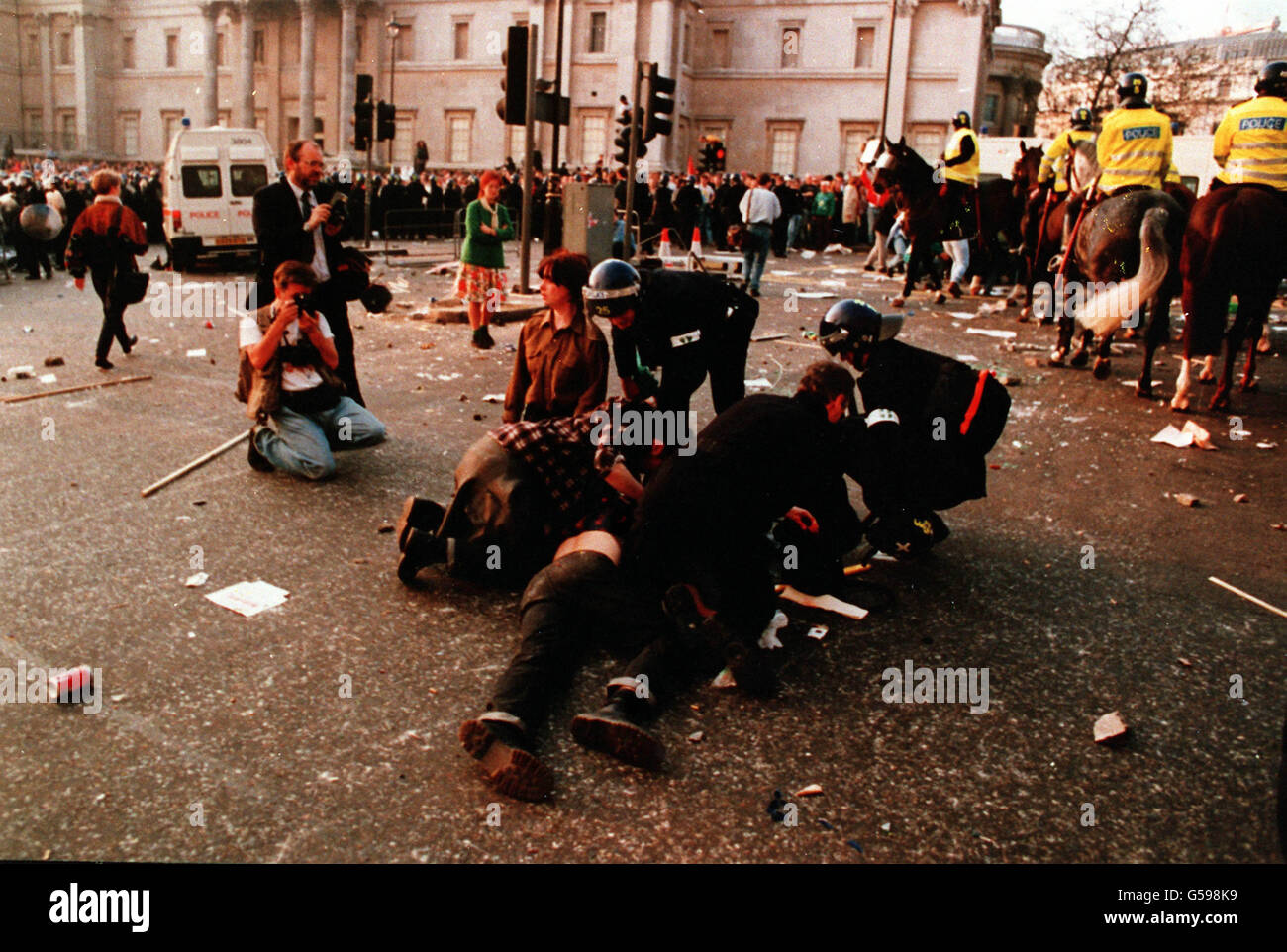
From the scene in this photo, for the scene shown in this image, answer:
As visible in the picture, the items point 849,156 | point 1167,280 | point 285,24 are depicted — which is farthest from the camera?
point 285,24

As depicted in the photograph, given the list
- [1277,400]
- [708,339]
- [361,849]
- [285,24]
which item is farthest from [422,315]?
[285,24]

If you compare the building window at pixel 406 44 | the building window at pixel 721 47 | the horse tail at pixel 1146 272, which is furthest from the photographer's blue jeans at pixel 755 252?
the building window at pixel 406 44

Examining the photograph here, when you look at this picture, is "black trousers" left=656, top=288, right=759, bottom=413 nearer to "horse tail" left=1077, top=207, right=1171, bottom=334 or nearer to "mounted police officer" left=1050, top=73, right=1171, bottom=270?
"horse tail" left=1077, top=207, right=1171, bottom=334

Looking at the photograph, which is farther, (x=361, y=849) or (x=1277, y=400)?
(x=1277, y=400)

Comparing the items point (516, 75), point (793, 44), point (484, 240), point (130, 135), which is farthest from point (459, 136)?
point (484, 240)

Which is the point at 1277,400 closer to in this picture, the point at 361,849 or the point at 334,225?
the point at 334,225

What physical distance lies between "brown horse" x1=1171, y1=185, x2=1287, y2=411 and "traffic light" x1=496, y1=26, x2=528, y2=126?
807cm

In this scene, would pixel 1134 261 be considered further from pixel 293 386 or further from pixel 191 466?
pixel 191 466

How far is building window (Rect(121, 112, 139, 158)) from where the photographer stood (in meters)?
71.2

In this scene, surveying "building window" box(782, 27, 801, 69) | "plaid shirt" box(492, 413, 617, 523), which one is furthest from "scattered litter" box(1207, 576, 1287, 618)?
Result: "building window" box(782, 27, 801, 69)

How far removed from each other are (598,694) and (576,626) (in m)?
0.27

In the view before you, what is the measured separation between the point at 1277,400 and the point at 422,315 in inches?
378

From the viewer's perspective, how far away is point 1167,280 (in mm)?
8602

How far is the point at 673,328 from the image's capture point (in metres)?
5.68
